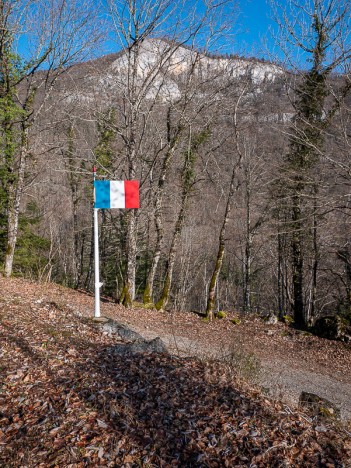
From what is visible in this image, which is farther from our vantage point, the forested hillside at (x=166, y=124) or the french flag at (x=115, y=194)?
the forested hillside at (x=166, y=124)

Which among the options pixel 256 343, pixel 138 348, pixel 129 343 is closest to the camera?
pixel 138 348

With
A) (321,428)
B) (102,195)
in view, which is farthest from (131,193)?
(321,428)

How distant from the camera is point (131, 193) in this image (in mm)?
7430

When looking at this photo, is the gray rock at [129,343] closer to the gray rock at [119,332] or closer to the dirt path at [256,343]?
the gray rock at [119,332]

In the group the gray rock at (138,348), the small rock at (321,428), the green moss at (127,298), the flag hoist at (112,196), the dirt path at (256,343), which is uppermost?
the flag hoist at (112,196)

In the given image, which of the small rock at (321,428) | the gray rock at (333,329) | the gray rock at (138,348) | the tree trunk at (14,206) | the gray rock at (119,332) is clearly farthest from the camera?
the tree trunk at (14,206)

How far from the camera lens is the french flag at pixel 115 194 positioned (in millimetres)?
7191

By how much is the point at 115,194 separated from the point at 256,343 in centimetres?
596

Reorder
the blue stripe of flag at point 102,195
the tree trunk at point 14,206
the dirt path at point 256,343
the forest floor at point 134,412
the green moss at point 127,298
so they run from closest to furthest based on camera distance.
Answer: the forest floor at point 134,412 < the blue stripe of flag at point 102,195 < the dirt path at point 256,343 < the green moss at point 127,298 < the tree trunk at point 14,206

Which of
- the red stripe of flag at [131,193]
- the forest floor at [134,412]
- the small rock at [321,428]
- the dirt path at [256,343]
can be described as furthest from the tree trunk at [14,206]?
the small rock at [321,428]

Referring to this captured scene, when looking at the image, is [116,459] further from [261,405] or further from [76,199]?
[76,199]

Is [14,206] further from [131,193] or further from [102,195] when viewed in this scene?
[131,193]

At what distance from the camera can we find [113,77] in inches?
464

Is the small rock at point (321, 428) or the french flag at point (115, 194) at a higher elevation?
the french flag at point (115, 194)
